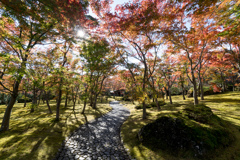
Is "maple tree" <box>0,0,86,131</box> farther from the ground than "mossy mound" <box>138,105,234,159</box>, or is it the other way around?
"maple tree" <box>0,0,86,131</box>

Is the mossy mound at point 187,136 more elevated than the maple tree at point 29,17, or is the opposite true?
the maple tree at point 29,17

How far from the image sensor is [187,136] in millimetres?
4867

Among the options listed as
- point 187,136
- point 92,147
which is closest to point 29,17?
point 92,147

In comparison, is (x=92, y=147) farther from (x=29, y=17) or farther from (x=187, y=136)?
(x=29, y=17)

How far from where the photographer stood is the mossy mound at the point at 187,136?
443 centimetres

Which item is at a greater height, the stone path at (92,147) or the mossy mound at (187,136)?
the mossy mound at (187,136)

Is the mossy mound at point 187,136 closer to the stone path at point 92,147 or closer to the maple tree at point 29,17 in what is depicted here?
the stone path at point 92,147

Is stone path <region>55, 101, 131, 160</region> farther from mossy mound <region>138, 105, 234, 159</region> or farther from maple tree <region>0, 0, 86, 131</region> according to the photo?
maple tree <region>0, 0, 86, 131</region>

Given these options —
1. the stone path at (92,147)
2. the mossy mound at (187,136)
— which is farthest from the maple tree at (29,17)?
the mossy mound at (187,136)

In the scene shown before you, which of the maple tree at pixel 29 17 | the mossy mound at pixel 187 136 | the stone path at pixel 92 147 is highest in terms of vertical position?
the maple tree at pixel 29 17

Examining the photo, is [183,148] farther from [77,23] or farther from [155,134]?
[77,23]

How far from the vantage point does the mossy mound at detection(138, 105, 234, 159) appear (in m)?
4.43

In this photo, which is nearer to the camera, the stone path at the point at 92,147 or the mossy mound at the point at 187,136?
the mossy mound at the point at 187,136

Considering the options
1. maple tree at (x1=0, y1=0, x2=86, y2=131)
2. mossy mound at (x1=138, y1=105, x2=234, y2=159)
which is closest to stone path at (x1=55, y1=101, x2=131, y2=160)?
mossy mound at (x1=138, y1=105, x2=234, y2=159)
